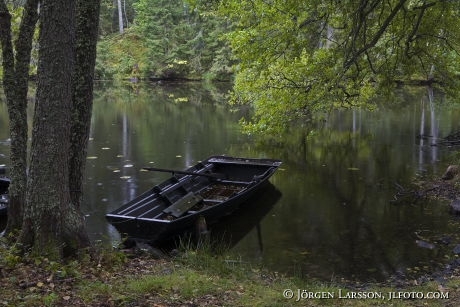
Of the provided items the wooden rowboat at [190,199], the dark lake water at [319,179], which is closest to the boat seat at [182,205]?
the wooden rowboat at [190,199]

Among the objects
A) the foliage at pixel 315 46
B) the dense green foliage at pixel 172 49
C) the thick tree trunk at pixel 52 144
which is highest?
the dense green foliage at pixel 172 49

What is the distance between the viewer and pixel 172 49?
52.2 metres

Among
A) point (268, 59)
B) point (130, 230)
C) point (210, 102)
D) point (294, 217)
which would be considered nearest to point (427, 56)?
point (268, 59)

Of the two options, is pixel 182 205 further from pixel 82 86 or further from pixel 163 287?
pixel 163 287

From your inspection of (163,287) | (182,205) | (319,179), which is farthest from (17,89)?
(319,179)

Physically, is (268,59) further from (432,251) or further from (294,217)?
(432,251)

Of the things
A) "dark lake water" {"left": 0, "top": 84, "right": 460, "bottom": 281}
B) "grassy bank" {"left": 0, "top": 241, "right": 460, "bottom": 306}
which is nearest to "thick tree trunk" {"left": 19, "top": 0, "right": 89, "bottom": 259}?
"grassy bank" {"left": 0, "top": 241, "right": 460, "bottom": 306}

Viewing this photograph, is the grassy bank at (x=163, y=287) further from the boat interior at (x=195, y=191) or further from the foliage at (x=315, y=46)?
the foliage at (x=315, y=46)

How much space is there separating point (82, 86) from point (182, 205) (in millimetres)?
4429

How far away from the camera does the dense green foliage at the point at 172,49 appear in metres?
51.9

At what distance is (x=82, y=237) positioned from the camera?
6.54 meters

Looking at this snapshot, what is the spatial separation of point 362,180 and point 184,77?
41.2 metres

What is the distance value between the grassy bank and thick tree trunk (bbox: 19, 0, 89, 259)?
0.35 metres

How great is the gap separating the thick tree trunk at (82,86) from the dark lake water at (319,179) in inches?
125
